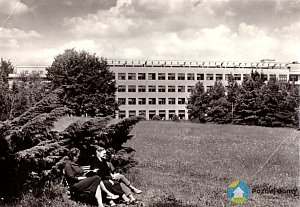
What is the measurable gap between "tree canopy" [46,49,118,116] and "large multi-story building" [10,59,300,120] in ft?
105

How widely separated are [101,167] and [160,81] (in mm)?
76407

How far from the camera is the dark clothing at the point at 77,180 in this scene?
761 cm

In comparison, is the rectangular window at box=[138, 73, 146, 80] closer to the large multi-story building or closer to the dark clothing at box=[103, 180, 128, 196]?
the large multi-story building

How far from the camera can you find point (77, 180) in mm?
7852

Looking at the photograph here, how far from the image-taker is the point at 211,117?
52875 millimetres

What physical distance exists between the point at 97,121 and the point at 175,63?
7796cm

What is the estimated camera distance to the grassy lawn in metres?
9.00

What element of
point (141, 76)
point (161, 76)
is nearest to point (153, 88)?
point (161, 76)

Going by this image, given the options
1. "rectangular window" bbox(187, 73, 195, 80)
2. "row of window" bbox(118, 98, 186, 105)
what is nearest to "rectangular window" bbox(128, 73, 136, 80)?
"row of window" bbox(118, 98, 186, 105)

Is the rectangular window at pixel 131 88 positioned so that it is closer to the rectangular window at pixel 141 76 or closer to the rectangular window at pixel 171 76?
the rectangular window at pixel 141 76

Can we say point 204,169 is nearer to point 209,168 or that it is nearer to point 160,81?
point 209,168


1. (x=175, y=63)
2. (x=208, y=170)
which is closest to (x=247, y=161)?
(x=208, y=170)

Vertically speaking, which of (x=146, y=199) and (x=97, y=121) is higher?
(x=97, y=121)

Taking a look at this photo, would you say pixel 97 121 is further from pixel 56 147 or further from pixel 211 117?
pixel 211 117
